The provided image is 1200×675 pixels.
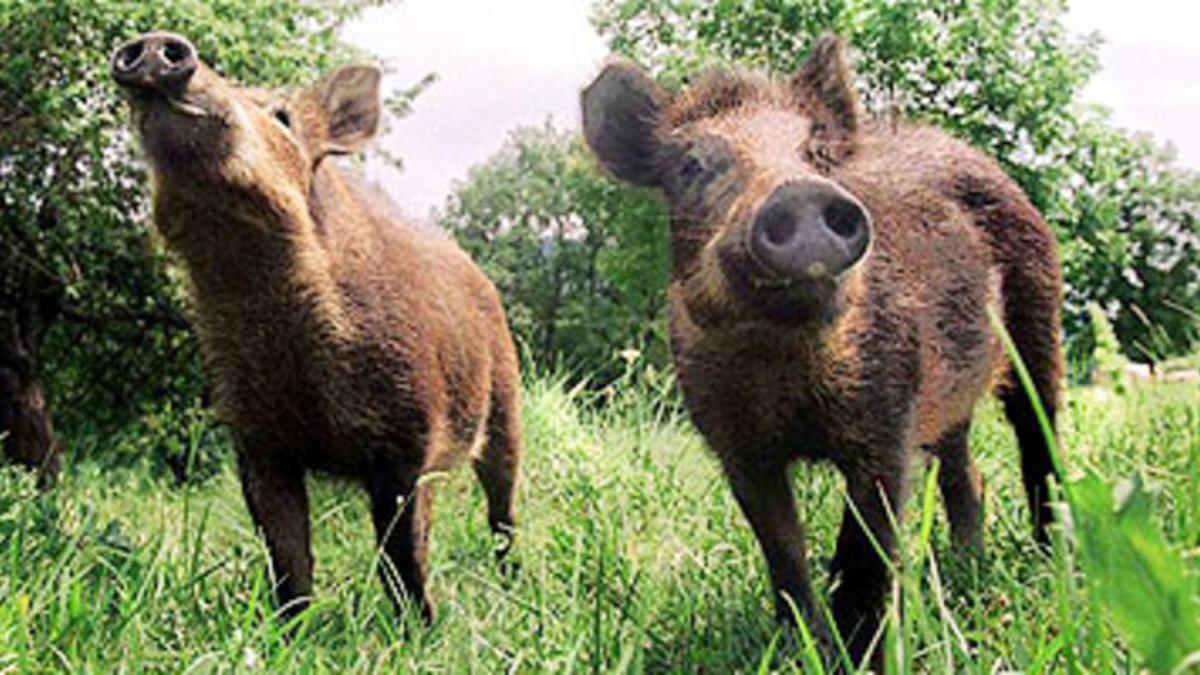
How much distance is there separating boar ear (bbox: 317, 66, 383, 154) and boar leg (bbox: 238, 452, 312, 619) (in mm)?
1261

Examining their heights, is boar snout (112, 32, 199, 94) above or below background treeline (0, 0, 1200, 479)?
above

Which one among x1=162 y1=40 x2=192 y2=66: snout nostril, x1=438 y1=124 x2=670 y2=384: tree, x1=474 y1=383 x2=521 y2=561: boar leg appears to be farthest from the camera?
x1=438 y1=124 x2=670 y2=384: tree

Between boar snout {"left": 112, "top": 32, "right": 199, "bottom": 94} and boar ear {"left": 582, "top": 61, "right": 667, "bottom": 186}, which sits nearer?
boar snout {"left": 112, "top": 32, "right": 199, "bottom": 94}

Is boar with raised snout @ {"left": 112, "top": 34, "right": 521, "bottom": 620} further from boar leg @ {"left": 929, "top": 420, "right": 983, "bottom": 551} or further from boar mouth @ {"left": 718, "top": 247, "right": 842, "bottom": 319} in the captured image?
boar leg @ {"left": 929, "top": 420, "right": 983, "bottom": 551}

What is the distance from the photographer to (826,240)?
2.98 m

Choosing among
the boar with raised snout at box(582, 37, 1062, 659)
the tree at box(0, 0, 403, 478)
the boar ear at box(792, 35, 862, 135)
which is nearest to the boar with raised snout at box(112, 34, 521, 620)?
the boar with raised snout at box(582, 37, 1062, 659)

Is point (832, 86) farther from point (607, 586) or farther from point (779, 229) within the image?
point (607, 586)

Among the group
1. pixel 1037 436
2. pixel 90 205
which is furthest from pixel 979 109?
pixel 1037 436

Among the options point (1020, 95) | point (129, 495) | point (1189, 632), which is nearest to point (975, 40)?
point (1020, 95)

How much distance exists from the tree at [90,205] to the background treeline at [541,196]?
0.09 feet

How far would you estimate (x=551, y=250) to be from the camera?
3988 cm

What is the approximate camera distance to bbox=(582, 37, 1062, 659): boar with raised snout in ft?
10.6

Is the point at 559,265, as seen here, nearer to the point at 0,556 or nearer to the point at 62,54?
the point at 62,54

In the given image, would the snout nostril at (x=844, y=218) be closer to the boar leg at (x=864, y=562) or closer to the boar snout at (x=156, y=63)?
the boar leg at (x=864, y=562)
